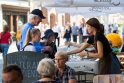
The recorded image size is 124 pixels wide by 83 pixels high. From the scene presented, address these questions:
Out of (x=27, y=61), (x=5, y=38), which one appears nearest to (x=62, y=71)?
(x=27, y=61)

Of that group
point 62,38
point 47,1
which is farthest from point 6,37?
point 62,38

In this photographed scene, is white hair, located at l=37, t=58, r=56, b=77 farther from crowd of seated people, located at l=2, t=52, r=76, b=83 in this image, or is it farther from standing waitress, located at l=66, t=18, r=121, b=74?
standing waitress, located at l=66, t=18, r=121, b=74

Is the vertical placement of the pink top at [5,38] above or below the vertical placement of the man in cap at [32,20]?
below

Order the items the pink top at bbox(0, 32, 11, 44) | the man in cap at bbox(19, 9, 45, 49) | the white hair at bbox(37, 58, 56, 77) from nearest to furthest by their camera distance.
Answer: the white hair at bbox(37, 58, 56, 77) → the man in cap at bbox(19, 9, 45, 49) → the pink top at bbox(0, 32, 11, 44)

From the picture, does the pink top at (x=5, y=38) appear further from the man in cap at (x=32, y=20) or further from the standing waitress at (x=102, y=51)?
the standing waitress at (x=102, y=51)

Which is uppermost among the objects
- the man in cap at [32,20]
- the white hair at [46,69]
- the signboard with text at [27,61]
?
the man in cap at [32,20]

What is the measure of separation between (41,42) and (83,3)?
42.0 inches

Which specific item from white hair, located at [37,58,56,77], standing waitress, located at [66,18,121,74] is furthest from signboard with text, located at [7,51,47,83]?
white hair, located at [37,58,56,77]

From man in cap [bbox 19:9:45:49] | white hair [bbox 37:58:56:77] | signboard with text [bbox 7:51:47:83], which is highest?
man in cap [bbox 19:9:45:49]

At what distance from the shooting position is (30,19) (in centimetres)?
792

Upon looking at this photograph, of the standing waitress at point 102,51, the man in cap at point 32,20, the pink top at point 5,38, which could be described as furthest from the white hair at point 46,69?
the pink top at point 5,38

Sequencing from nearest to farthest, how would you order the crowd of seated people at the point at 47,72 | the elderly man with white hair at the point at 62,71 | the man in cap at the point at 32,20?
the crowd of seated people at the point at 47,72, the elderly man with white hair at the point at 62,71, the man in cap at the point at 32,20

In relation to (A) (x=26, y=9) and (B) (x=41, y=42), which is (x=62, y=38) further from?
(B) (x=41, y=42)

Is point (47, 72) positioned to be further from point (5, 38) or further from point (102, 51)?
point (5, 38)
